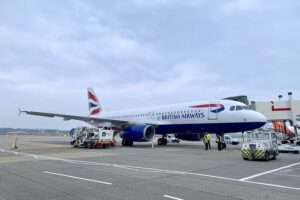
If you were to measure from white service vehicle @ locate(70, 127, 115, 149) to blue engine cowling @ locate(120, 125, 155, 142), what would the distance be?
1512mm

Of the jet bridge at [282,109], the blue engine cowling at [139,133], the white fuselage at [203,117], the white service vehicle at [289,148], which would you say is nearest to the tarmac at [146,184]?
the white service vehicle at [289,148]

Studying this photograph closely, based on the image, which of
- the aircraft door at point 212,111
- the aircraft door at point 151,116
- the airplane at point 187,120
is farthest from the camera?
the aircraft door at point 151,116

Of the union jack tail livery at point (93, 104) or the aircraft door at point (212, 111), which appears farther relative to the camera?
the union jack tail livery at point (93, 104)

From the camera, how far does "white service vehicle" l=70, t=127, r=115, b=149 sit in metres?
23.5

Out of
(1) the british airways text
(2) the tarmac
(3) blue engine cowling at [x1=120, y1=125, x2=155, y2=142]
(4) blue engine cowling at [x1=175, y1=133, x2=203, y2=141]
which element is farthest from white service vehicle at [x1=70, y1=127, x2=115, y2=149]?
(2) the tarmac

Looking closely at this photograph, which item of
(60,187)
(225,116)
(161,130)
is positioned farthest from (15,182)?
(161,130)

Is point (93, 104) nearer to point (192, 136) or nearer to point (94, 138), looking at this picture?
point (94, 138)

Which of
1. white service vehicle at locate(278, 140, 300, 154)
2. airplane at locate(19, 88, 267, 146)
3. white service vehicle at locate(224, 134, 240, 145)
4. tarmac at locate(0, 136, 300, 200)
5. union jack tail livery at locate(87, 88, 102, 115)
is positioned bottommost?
tarmac at locate(0, 136, 300, 200)

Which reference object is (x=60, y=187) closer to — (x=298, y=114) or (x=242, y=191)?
(x=242, y=191)

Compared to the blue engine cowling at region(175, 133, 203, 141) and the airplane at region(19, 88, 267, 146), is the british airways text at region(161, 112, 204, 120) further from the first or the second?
the blue engine cowling at region(175, 133, 203, 141)

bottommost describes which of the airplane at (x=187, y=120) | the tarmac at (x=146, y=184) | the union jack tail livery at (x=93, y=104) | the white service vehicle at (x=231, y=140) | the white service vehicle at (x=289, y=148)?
the tarmac at (x=146, y=184)

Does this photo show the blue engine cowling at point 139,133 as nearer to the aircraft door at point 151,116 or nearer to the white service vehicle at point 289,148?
the aircraft door at point 151,116

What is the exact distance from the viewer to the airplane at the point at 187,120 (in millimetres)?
21172

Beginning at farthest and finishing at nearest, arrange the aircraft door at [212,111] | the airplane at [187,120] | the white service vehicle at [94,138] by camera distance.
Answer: the white service vehicle at [94,138] → the aircraft door at [212,111] → the airplane at [187,120]
